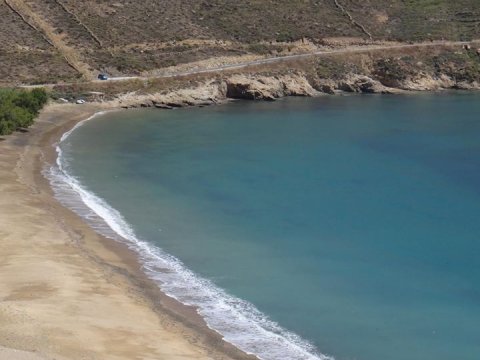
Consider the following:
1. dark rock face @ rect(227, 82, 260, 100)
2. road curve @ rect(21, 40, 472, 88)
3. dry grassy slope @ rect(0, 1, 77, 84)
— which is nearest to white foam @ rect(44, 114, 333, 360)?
dry grassy slope @ rect(0, 1, 77, 84)

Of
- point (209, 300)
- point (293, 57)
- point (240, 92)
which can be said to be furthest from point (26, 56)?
point (209, 300)

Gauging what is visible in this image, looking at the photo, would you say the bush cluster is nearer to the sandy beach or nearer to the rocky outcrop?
the sandy beach

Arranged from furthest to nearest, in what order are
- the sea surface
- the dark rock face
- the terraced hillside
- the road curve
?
the dark rock face < the terraced hillside < the road curve < the sea surface

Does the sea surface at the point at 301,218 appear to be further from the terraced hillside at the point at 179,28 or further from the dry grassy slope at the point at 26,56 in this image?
the terraced hillside at the point at 179,28

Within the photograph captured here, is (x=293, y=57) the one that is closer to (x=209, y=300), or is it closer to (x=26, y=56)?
(x=26, y=56)

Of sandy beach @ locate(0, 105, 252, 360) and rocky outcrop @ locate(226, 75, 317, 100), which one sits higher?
sandy beach @ locate(0, 105, 252, 360)

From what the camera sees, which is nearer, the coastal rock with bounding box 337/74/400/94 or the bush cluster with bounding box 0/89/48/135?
the bush cluster with bounding box 0/89/48/135

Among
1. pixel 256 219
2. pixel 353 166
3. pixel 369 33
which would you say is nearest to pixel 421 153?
pixel 353 166

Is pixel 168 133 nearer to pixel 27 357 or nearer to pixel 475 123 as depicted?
pixel 475 123
